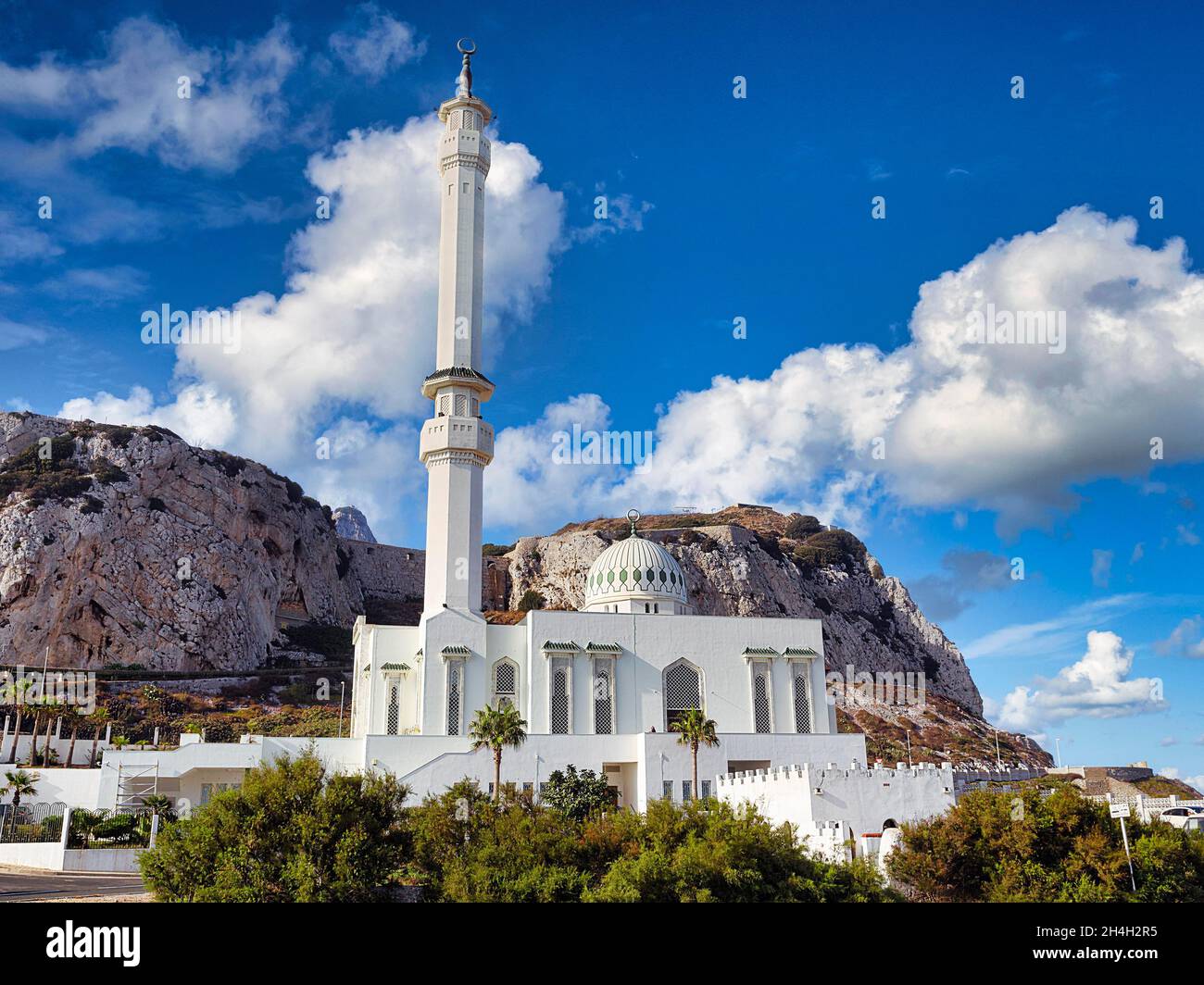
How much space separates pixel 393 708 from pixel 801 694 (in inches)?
745

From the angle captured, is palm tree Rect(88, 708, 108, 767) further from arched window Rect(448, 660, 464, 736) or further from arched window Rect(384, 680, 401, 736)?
arched window Rect(448, 660, 464, 736)

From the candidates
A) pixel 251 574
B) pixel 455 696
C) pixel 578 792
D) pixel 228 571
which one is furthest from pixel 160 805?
pixel 251 574

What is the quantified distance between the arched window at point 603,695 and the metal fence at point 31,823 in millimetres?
21187

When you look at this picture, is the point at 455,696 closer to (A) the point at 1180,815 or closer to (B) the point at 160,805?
(B) the point at 160,805

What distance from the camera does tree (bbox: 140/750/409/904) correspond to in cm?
2386

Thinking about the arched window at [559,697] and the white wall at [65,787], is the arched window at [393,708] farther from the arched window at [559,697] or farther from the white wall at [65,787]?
the white wall at [65,787]

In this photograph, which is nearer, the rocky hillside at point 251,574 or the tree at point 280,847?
the tree at point 280,847

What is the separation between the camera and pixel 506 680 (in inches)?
1854

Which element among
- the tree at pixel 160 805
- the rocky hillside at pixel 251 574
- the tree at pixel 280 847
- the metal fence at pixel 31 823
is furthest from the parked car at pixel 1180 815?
the rocky hillside at pixel 251 574

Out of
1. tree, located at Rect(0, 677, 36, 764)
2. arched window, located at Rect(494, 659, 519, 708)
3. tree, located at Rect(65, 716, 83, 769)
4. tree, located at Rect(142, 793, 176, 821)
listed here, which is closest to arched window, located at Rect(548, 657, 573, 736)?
arched window, located at Rect(494, 659, 519, 708)

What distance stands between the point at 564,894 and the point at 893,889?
9579 mm

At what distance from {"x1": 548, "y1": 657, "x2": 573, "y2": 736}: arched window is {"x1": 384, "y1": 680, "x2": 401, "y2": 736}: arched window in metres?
6.62

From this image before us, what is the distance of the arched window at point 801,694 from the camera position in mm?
49875

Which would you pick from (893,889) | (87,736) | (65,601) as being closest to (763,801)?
(893,889)
